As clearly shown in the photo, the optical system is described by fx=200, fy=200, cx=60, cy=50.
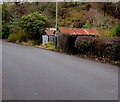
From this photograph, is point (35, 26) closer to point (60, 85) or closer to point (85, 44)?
point (85, 44)

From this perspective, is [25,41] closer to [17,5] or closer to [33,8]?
[33,8]

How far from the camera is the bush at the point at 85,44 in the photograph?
44.1 feet

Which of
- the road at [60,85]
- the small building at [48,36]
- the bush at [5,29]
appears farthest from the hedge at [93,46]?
the bush at [5,29]

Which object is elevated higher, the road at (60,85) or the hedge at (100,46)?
the hedge at (100,46)

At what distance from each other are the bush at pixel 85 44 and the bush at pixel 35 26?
501 inches

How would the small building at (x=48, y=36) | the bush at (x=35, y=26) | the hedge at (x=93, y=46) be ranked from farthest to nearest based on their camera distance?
the bush at (x=35, y=26), the small building at (x=48, y=36), the hedge at (x=93, y=46)

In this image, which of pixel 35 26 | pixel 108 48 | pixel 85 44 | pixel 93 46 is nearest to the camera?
pixel 108 48

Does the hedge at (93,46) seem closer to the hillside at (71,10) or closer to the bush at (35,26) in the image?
the bush at (35,26)

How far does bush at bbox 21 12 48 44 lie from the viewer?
87.4 ft

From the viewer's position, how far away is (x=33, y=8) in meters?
44.7

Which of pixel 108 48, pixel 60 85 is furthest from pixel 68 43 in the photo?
pixel 60 85

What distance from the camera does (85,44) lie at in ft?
45.2

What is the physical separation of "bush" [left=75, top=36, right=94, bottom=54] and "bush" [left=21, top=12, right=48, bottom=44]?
12719 mm

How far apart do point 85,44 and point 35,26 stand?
45.9 feet
